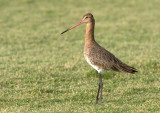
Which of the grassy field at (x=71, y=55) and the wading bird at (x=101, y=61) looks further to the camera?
the grassy field at (x=71, y=55)

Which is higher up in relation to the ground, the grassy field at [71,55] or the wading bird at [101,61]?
the wading bird at [101,61]

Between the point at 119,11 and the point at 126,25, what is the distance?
11.5ft

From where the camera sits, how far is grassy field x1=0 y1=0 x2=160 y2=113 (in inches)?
349

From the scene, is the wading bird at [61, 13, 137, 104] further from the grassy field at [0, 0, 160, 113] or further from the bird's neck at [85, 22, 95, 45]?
the grassy field at [0, 0, 160, 113]

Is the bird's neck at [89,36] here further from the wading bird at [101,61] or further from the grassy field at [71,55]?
the grassy field at [71,55]

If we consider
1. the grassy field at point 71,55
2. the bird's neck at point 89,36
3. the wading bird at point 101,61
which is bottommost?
the grassy field at point 71,55

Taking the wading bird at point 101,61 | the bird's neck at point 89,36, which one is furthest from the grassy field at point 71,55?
the bird's neck at point 89,36

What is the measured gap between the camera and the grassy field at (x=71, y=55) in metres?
8.88

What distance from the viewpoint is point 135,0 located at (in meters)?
25.4

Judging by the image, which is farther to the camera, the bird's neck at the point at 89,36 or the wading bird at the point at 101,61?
the bird's neck at the point at 89,36

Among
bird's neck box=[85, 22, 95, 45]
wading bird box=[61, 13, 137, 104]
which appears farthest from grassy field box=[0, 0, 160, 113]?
bird's neck box=[85, 22, 95, 45]

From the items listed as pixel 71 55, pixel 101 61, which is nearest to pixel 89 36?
pixel 101 61

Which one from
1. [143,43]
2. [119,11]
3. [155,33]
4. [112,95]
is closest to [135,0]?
[119,11]

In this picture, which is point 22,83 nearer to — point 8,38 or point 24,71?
point 24,71
